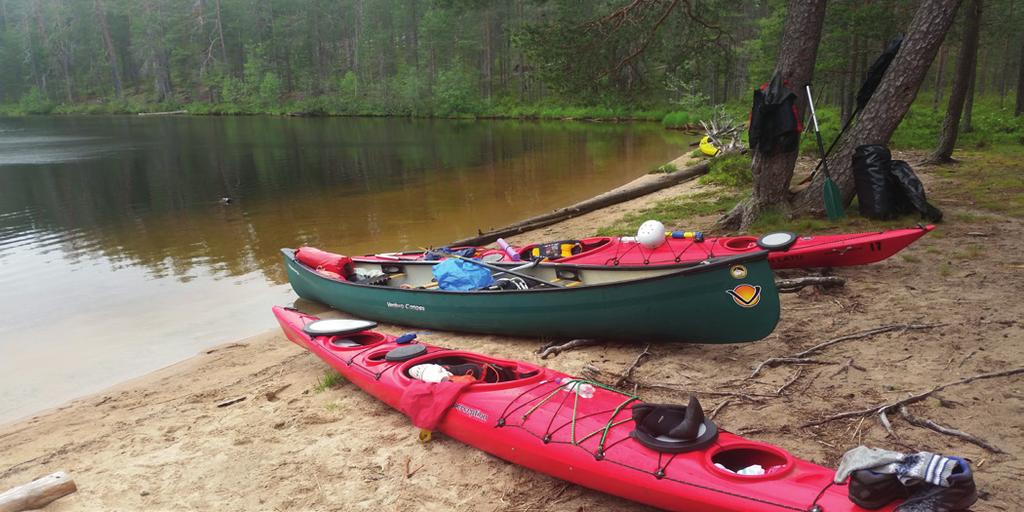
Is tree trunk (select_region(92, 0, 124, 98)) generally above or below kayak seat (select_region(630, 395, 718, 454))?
above

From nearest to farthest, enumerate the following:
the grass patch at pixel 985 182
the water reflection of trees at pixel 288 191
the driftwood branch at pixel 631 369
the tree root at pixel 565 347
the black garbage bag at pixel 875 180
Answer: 1. the driftwood branch at pixel 631 369
2. the tree root at pixel 565 347
3. the black garbage bag at pixel 875 180
4. the grass patch at pixel 985 182
5. the water reflection of trees at pixel 288 191

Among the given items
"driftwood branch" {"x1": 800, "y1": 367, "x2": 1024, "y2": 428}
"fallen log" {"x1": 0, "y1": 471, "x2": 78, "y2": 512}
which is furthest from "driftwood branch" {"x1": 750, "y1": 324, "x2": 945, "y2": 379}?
"fallen log" {"x1": 0, "y1": 471, "x2": 78, "y2": 512}

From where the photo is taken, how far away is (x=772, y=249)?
6.80 m

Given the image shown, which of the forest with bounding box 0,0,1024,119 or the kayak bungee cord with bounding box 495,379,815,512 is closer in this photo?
the kayak bungee cord with bounding box 495,379,815,512

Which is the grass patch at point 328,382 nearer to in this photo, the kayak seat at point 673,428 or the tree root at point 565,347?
the tree root at point 565,347

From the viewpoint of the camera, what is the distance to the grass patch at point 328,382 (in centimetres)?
577

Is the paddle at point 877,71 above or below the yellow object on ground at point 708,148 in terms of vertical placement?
above

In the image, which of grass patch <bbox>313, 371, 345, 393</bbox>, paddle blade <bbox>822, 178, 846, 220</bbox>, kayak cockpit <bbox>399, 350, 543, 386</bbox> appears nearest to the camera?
kayak cockpit <bbox>399, 350, 543, 386</bbox>

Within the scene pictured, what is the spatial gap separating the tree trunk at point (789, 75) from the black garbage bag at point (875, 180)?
790 mm

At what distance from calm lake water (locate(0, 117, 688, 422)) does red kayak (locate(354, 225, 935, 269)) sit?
4840 mm

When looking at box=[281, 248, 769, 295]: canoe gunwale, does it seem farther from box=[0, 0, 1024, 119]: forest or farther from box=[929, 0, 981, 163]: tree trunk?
box=[0, 0, 1024, 119]: forest

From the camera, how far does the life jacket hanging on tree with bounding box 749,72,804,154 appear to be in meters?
7.84

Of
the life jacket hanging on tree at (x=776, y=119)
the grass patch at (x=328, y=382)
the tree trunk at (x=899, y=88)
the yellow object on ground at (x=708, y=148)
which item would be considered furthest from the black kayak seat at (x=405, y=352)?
the yellow object on ground at (x=708, y=148)

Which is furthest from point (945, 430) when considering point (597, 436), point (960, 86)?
point (960, 86)
